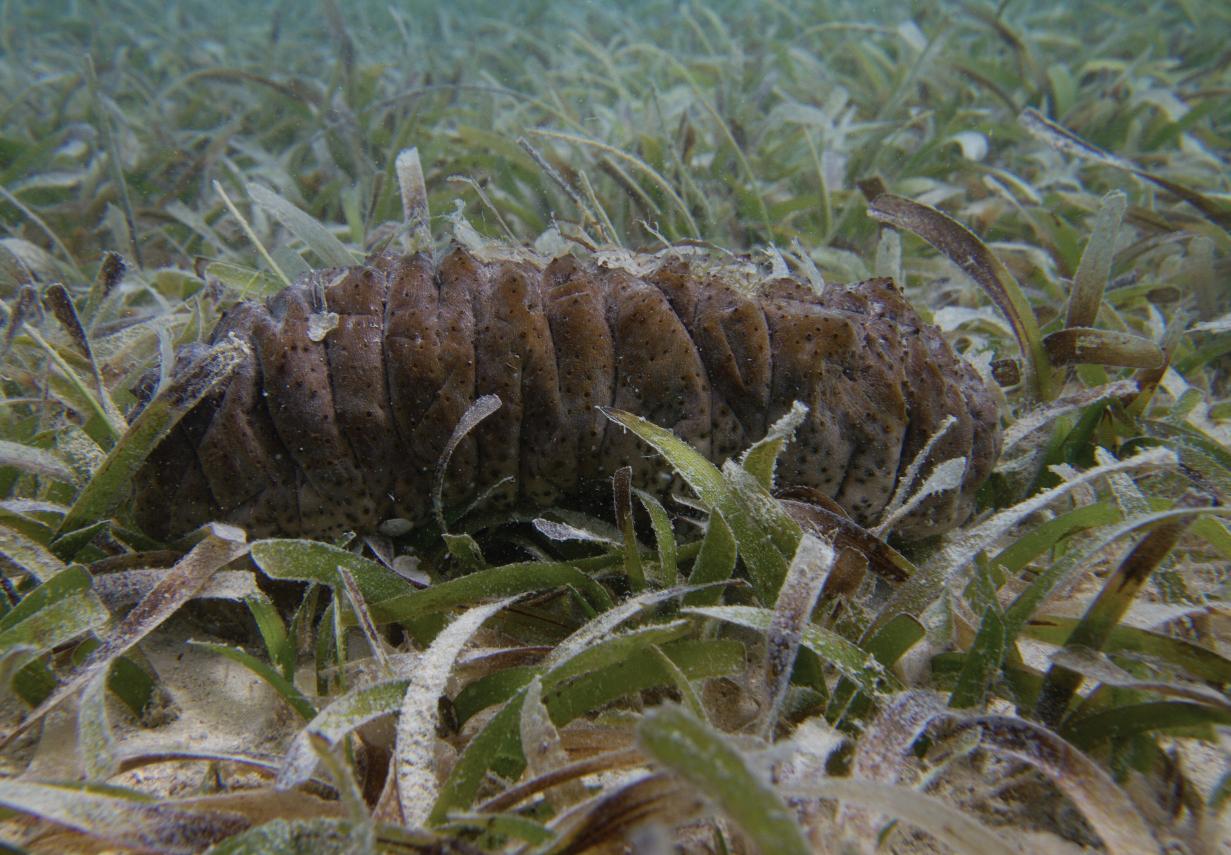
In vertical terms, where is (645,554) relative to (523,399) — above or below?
below

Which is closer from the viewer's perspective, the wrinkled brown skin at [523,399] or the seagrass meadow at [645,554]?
the seagrass meadow at [645,554]

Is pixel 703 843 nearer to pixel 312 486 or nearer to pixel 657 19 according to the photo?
pixel 312 486

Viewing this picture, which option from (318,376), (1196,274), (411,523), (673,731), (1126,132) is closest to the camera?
(673,731)

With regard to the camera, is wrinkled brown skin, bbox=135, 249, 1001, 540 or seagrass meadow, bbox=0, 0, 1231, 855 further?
wrinkled brown skin, bbox=135, 249, 1001, 540

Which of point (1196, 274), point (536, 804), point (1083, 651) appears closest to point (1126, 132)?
point (1196, 274)
